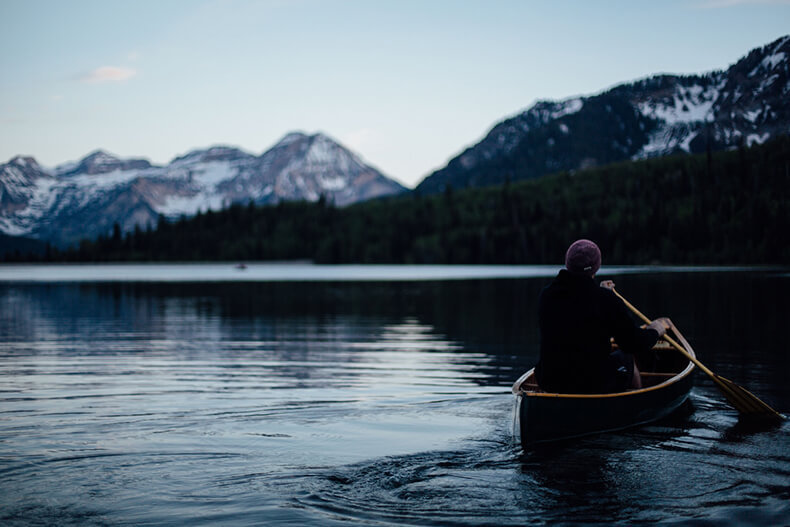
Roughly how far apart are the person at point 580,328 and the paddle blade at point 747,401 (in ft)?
10.6

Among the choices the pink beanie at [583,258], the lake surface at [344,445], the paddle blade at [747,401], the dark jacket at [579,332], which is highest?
the pink beanie at [583,258]

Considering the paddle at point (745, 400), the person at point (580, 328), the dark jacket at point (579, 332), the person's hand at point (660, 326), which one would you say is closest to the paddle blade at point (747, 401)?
the paddle at point (745, 400)

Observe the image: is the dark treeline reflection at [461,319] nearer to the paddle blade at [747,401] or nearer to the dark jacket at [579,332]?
the paddle blade at [747,401]

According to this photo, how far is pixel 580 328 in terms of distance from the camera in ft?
41.0

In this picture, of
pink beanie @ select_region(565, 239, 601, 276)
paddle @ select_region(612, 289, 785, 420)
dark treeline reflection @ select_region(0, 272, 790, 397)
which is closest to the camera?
pink beanie @ select_region(565, 239, 601, 276)

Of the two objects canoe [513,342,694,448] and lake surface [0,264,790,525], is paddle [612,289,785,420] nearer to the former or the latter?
lake surface [0,264,790,525]

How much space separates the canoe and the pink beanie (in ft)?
6.69

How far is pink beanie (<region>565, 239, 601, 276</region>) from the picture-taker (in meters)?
12.2

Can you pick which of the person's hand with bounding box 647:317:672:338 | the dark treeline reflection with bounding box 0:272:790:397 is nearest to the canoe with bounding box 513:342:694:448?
the person's hand with bounding box 647:317:672:338

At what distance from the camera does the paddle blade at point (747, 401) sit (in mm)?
15148

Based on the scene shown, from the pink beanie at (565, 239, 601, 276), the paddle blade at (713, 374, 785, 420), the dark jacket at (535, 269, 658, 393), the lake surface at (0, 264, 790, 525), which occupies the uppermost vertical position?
the pink beanie at (565, 239, 601, 276)

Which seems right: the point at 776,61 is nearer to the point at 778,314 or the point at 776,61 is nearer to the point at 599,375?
the point at 778,314

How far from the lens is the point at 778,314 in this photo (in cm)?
3909

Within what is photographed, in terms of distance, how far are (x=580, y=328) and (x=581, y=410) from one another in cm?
141
